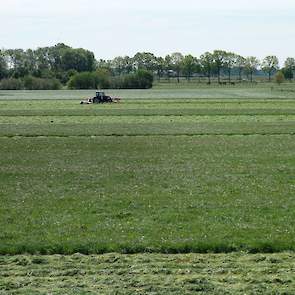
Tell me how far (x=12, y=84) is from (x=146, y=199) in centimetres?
14221

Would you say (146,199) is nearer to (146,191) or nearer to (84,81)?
(146,191)

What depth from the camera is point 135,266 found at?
11539mm

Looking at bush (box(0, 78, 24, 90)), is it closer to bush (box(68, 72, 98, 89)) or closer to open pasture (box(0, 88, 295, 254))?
bush (box(68, 72, 98, 89))

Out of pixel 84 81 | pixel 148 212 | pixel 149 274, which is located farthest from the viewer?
pixel 84 81

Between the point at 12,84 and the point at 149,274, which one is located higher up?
the point at 149,274

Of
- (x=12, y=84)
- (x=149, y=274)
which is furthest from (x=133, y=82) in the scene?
(x=149, y=274)

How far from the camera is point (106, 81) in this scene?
15275cm

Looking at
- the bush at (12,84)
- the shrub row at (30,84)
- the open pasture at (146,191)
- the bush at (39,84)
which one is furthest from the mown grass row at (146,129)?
the bush at (12,84)

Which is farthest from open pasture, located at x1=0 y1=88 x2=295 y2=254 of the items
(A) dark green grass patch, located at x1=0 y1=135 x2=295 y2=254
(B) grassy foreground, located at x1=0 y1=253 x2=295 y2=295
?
(B) grassy foreground, located at x1=0 y1=253 x2=295 y2=295

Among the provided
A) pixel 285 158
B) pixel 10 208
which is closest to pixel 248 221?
pixel 10 208

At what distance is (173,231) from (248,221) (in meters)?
2.04

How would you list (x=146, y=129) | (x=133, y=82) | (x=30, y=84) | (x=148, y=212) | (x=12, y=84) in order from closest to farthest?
1. (x=148, y=212)
2. (x=146, y=129)
3. (x=30, y=84)
4. (x=133, y=82)
5. (x=12, y=84)

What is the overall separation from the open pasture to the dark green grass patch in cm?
3

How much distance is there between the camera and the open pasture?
13.4m
